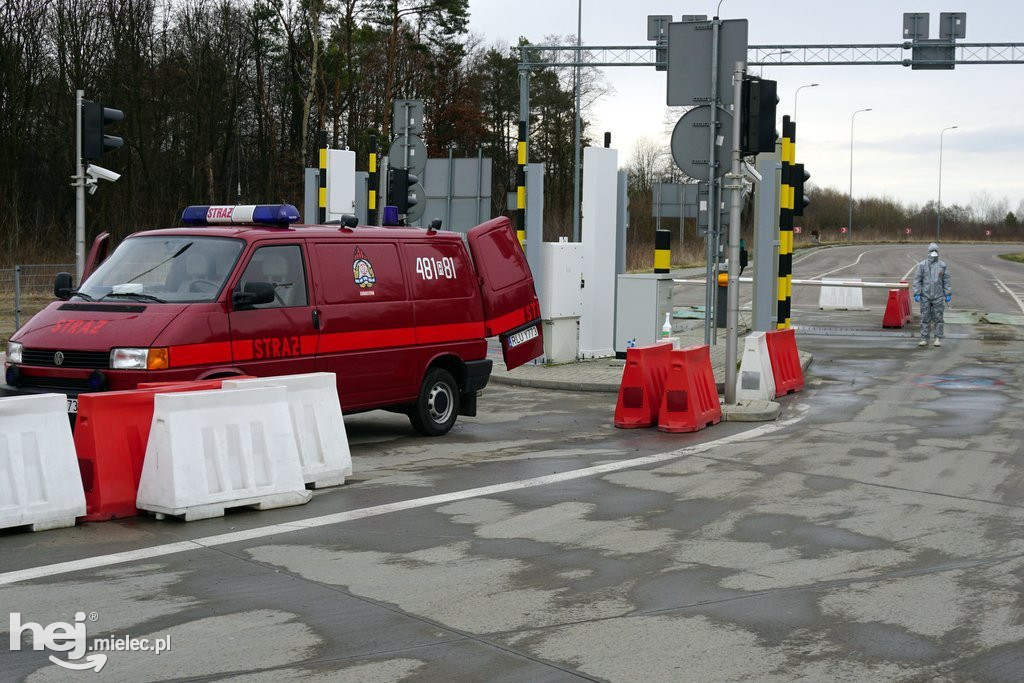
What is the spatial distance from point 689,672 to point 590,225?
14843 millimetres

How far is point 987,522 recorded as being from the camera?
836 centimetres

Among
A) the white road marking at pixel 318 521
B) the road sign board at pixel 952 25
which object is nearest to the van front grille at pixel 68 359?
the white road marking at pixel 318 521

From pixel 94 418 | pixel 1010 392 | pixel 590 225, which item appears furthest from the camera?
pixel 590 225

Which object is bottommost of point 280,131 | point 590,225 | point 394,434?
point 394,434

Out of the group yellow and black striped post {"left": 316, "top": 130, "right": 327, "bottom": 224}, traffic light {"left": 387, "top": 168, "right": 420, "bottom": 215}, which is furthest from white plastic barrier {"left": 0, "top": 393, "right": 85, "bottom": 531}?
yellow and black striped post {"left": 316, "top": 130, "right": 327, "bottom": 224}

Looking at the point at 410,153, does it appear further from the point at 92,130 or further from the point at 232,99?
the point at 232,99

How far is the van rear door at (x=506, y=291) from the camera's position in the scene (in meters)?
13.2

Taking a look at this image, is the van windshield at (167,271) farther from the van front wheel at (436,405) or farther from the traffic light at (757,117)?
the traffic light at (757,117)

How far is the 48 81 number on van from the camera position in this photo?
12.3 meters

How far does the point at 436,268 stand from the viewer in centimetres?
1249

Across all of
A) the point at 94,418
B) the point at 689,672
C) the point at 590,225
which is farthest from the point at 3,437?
the point at 590,225

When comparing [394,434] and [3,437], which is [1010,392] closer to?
[394,434]

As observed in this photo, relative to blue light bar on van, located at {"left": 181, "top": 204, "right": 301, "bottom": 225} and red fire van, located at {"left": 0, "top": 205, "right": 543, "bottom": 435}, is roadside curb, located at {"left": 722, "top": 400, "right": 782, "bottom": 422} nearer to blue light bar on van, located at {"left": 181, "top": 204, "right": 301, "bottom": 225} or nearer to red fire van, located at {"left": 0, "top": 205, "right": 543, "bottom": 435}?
red fire van, located at {"left": 0, "top": 205, "right": 543, "bottom": 435}

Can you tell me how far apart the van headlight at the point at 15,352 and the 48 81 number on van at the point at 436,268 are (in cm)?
380
